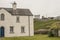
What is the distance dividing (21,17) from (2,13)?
198 inches

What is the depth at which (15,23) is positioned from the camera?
62188 millimetres

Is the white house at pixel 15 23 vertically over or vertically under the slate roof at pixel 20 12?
under

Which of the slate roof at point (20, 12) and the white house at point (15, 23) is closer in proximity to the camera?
the white house at point (15, 23)

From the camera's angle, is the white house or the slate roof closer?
the white house

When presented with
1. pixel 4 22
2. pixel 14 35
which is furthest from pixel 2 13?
pixel 14 35

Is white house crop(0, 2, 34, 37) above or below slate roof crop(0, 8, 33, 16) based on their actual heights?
below

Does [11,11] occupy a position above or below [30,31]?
above

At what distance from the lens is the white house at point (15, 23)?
61.3 m

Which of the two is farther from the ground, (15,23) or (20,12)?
(20,12)

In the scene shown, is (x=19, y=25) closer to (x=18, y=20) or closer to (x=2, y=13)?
(x=18, y=20)

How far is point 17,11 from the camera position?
64.2 metres

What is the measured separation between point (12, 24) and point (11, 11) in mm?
3662

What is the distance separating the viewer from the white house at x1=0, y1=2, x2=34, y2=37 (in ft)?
201

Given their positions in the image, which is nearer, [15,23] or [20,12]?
[15,23]
